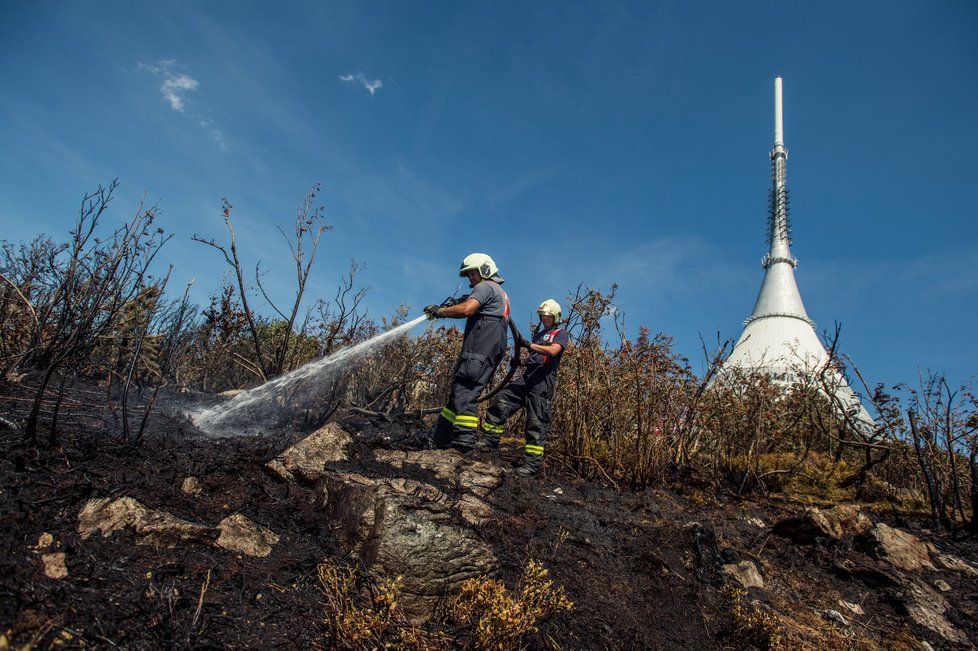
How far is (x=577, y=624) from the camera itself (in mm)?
2547

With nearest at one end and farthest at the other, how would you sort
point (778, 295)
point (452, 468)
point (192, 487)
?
point (192, 487) → point (452, 468) → point (778, 295)

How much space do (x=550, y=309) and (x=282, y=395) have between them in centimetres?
361

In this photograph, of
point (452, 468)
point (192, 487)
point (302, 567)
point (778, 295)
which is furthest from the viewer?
point (778, 295)

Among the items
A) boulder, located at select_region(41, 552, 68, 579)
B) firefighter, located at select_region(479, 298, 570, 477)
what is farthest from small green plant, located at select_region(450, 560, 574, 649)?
firefighter, located at select_region(479, 298, 570, 477)

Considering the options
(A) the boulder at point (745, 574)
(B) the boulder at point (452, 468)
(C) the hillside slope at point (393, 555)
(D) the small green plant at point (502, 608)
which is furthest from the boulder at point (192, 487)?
A: (A) the boulder at point (745, 574)

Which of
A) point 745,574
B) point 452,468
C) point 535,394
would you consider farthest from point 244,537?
point 535,394

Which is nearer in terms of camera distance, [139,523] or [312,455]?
[139,523]

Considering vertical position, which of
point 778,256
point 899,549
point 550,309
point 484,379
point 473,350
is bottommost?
point 899,549

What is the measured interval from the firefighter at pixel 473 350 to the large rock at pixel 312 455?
107 cm

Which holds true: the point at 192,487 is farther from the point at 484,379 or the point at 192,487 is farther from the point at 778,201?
the point at 778,201

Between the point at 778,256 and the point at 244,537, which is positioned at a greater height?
the point at 778,256

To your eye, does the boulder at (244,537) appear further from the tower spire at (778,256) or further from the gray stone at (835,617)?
the tower spire at (778,256)

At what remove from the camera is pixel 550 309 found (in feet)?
19.5

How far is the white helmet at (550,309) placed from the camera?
593 centimetres
